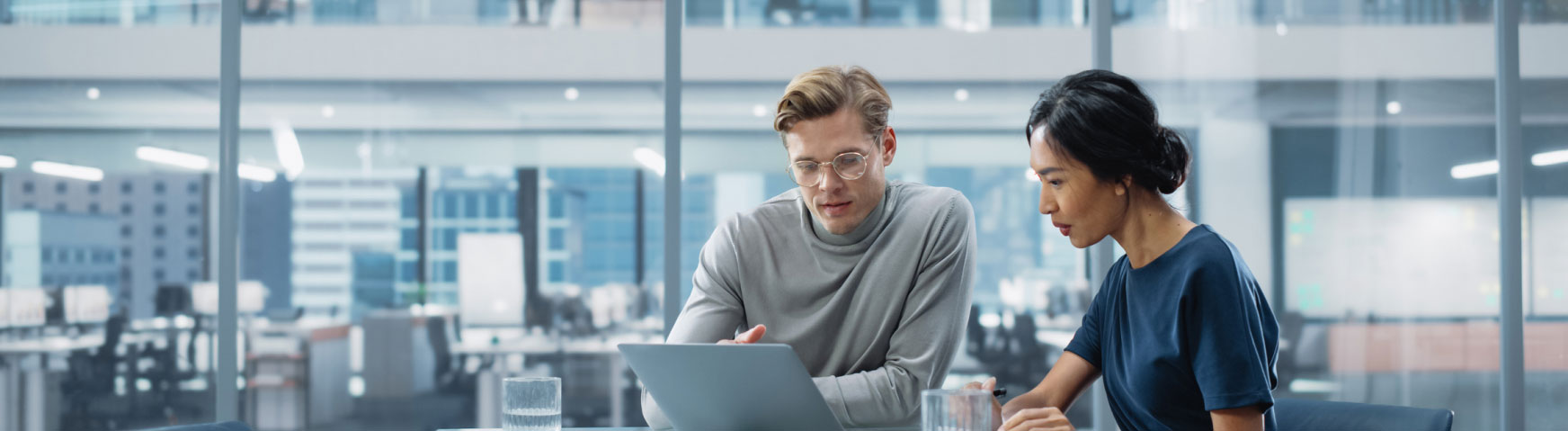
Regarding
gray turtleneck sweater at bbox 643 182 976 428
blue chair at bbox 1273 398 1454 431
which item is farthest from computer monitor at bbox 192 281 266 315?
blue chair at bbox 1273 398 1454 431

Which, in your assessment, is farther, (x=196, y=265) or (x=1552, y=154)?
(x=196, y=265)

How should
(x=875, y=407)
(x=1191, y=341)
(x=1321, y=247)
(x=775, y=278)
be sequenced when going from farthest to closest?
(x=1321, y=247) < (x=775, y=278) < (x=875, y=407) < (x=1191, y=341)

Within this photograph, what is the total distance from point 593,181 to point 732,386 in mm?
3551

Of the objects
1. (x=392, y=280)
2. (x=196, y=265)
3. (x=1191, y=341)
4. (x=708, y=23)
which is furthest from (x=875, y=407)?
(x=196, y=265)

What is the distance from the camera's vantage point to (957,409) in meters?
1.22

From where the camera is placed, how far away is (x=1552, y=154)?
3.46 metres

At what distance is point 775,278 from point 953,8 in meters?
2.71

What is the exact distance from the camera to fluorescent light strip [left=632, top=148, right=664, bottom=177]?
4.65 metres

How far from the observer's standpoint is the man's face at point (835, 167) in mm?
1684

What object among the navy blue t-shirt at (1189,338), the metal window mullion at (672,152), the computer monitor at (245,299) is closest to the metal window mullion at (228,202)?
the metal window mullion at (672,152)

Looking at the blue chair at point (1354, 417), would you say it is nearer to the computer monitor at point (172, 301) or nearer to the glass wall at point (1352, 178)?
the glass wall at point (1352, 178)

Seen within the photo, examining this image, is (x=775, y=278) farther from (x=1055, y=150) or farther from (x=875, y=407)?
(x=1055, y=150)

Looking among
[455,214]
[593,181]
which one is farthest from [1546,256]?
[455,214]

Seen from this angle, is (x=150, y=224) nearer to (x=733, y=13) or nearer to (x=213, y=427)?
(x=733, y=13)
